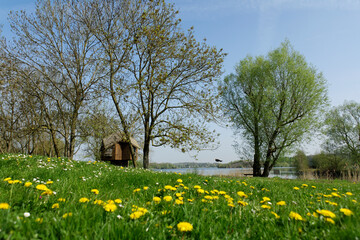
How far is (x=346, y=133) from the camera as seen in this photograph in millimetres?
35250

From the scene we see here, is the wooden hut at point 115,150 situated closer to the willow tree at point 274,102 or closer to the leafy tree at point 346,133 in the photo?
the willow tree at point 274,102

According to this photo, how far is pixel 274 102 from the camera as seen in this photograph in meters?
20.2

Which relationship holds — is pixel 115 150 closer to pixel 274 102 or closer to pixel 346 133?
pixel 274 102

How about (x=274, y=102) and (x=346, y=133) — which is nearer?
(x=274, y=102)

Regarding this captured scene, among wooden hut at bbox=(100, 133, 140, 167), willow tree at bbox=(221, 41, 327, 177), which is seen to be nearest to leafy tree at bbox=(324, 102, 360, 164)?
willow tree at bbox=(221, 41, 327, 177)

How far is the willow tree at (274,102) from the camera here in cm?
1934

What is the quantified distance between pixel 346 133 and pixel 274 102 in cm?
2443

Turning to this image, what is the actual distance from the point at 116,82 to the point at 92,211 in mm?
12801

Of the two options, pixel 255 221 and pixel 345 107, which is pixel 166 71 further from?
pixel 345 107

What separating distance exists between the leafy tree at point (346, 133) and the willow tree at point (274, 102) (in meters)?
19.0

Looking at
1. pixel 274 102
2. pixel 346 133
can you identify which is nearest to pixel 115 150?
pixel 274 102

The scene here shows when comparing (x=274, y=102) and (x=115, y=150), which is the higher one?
(x=274, y=102)

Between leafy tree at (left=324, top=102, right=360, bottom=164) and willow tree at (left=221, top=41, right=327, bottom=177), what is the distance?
19.0m

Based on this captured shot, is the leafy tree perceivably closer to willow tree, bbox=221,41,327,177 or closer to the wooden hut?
willow tree, bbox=221,41,327,177
